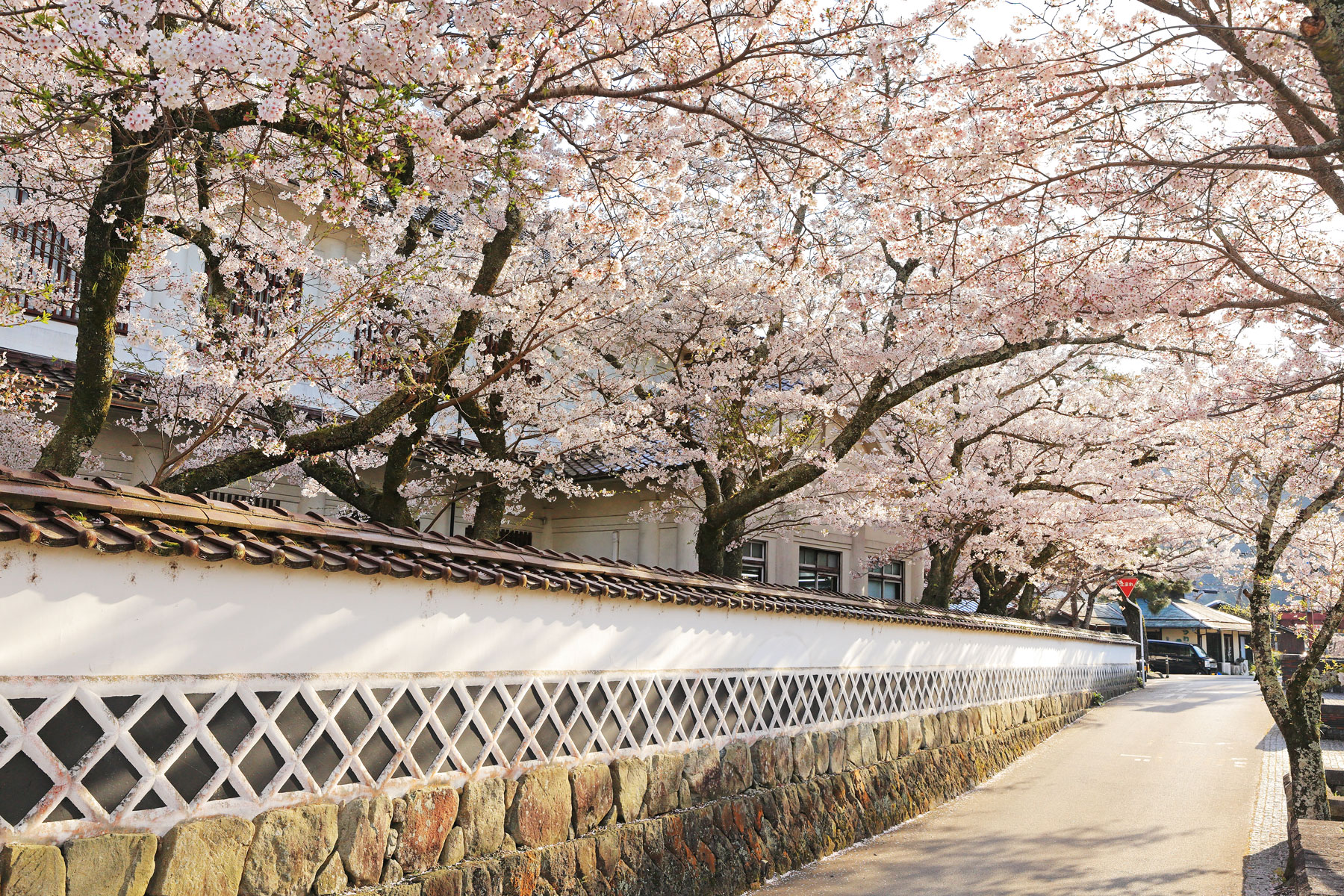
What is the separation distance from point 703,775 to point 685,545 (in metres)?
10.3

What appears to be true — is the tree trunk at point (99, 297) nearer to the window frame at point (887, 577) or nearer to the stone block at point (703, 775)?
the stone block at point (703, 775)

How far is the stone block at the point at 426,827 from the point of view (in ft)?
16.5

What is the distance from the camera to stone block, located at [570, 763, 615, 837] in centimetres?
628

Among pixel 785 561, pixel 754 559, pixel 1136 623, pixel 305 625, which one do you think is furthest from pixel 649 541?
pixel 1136 623

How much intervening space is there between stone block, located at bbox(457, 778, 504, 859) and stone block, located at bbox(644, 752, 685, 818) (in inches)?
61.4

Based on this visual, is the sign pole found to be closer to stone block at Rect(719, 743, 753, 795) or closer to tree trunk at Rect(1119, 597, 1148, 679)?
tree trunk at Rect(1119, 597, 1148, 679)


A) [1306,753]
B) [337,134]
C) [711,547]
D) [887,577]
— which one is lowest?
[1306,753]

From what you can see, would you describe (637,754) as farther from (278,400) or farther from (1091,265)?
(1091,265)

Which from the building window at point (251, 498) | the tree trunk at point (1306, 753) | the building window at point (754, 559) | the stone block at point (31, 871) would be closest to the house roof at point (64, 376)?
the building window at point (251, 498)

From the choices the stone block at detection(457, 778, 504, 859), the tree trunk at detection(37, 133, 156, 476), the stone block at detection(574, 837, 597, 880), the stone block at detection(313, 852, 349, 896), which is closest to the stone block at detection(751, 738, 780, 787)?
the stone block at detection(574, 837, 597, 880)

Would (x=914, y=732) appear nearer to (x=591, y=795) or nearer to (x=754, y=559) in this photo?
(x=591, y=795)

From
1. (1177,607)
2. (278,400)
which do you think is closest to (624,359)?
(278,400)

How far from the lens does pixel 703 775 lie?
25.0 feet

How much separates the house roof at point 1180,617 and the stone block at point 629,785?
4233 cm
